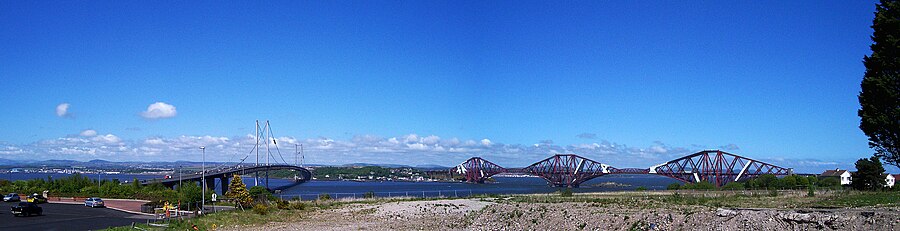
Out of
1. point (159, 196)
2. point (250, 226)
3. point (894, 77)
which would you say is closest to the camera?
point (894, 77)

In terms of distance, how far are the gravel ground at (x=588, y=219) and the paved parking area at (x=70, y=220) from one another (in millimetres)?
8161

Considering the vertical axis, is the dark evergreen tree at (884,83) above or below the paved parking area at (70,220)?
above

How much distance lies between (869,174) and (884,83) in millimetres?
34494

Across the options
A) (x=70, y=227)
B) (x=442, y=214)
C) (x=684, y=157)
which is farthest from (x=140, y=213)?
(x=684, y=157)

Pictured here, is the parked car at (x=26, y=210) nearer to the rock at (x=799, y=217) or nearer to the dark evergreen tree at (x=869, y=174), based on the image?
the rock at (x=799, y=217)

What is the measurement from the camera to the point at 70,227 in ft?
126

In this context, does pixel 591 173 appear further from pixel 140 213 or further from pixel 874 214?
pixel 874 214

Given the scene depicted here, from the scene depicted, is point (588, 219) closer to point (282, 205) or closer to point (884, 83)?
point (884, 83)

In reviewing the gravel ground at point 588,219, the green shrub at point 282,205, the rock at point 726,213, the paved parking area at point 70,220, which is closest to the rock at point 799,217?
the gravel ground at point 588,219

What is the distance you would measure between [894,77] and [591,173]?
476 ft

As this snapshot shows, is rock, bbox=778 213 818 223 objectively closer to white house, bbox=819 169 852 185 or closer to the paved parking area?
the paved parking area

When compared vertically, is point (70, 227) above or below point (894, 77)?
below

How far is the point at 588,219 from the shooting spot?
119ft

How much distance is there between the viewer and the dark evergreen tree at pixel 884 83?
103 ft
